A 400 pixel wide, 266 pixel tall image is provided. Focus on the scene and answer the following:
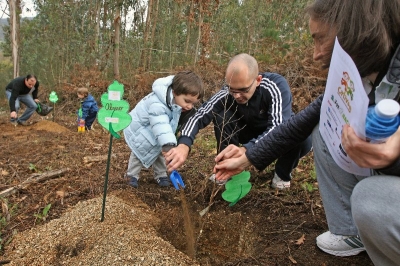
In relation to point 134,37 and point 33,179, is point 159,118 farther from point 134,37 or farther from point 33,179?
point 134,37

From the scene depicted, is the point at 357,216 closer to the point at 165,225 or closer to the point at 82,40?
the point at 165,225

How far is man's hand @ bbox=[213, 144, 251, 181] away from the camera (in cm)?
179

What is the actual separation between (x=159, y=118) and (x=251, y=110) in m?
0.74

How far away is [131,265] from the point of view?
1666mm

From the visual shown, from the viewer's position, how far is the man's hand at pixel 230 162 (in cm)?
179

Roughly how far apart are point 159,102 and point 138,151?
48 cm

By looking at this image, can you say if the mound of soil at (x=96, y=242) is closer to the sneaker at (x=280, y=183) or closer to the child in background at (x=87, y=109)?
A: the sneaker at (x=280, y=183)

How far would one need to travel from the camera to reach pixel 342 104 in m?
1.11

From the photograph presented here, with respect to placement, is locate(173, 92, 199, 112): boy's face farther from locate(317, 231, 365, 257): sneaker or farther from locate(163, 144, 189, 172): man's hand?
locate(317, 231, 365, 257): sneaker

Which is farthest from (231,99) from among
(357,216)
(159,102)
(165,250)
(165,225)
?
(357,216)

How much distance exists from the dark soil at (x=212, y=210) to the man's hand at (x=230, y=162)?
8.3 inches

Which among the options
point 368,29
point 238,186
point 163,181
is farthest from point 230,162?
point 163,181

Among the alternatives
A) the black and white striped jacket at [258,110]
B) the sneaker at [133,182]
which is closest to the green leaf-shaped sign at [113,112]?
the black and white striped jacket at [258,110]

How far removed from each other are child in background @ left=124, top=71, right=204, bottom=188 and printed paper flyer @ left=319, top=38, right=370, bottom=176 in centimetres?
133
